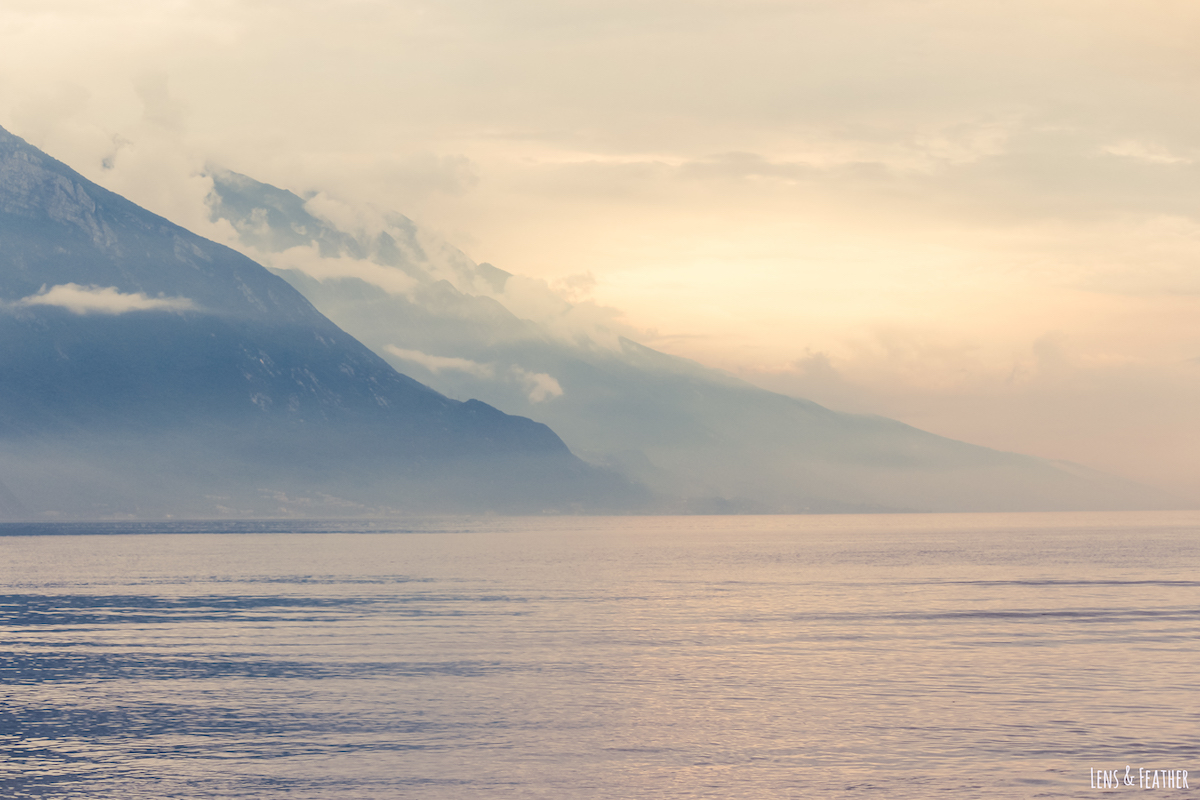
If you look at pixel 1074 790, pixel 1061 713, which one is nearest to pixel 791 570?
pixel 1061 713

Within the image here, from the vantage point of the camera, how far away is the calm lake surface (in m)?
39.1

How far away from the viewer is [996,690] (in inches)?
2105

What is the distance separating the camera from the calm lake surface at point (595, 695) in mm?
39094

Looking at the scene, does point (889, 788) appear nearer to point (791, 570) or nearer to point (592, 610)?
point (592, 610)

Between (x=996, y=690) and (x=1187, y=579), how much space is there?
91232mm

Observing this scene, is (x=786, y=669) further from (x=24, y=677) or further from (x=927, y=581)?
(x=927, y=581)

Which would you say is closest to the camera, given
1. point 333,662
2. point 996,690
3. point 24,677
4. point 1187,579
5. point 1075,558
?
point 996,690

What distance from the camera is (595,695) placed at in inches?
2114

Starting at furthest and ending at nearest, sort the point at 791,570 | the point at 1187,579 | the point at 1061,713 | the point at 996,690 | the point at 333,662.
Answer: the point at 791,570 → the point at 1187,579 → the point at 333,662 → the point at 996,690 → the point at 1061,713

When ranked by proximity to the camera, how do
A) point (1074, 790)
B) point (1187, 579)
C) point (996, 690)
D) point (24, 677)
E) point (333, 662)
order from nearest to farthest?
point (1074, 790), point (996, 690), point (24, 677), point (333, 662), point (1187, 579)

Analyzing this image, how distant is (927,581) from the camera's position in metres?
132

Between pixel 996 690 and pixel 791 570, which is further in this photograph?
pixel 791 570

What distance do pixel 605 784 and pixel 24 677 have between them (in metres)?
37.5

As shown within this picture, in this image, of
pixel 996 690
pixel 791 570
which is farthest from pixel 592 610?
pixel 791 570
